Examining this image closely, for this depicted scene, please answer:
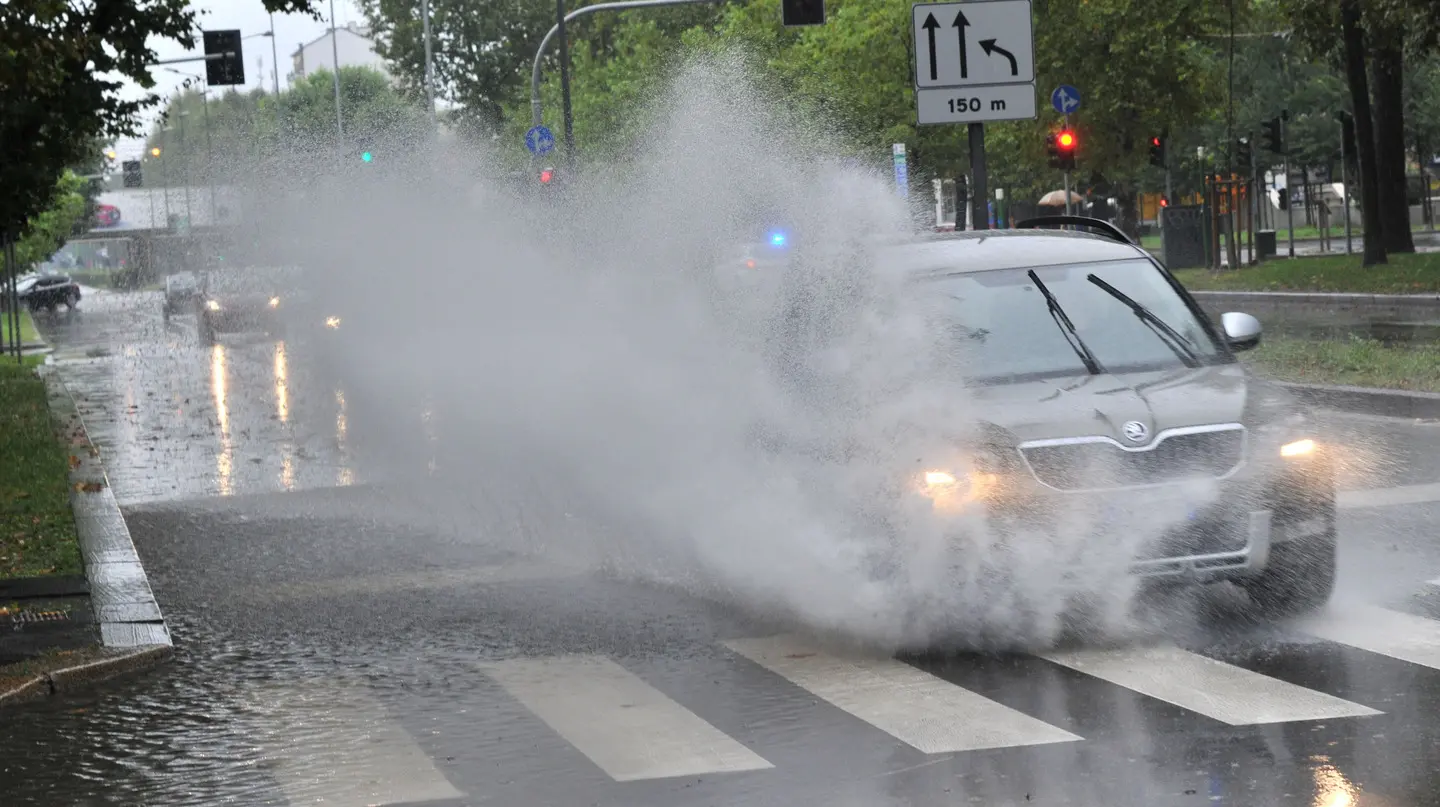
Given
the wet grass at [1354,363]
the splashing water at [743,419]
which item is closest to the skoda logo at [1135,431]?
the splashing water at [743,419]

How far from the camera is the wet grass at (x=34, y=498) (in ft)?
35.9

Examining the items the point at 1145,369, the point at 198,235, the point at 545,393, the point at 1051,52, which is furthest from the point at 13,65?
the point at 1051,52

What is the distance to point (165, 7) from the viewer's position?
2698 centimetres

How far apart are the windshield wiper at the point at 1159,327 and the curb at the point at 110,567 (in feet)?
14.9

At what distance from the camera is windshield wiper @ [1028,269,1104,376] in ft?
28.6

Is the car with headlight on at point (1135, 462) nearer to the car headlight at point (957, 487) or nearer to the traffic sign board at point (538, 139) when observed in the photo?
the car headlight at point (957, 487)

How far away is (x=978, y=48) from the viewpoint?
13812 mm

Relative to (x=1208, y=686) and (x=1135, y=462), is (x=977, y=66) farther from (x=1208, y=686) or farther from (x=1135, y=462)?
(x=1208, y=686)

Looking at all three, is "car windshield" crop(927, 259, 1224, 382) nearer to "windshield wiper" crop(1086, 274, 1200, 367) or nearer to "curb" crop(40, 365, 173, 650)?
"windshield wiper" crop(1086, 274, 1200, 367)

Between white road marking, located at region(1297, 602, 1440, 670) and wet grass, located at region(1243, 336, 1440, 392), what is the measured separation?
7690 mm

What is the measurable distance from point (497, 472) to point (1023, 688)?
709cm

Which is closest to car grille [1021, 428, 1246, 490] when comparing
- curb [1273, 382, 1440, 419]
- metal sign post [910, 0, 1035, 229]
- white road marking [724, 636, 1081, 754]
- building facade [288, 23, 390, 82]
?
white road marking [724, 636, 1081, 754]

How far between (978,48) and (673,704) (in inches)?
307

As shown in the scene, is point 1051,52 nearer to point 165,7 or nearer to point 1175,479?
point 165,7
